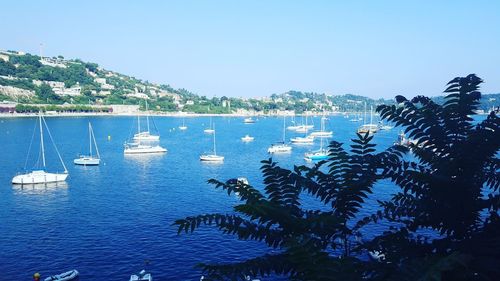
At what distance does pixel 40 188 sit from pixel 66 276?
33.9 metres

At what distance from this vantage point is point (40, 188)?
58.6 metres

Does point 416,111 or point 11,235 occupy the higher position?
point 416,111

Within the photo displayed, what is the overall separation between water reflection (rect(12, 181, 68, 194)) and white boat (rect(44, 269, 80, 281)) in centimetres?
2998

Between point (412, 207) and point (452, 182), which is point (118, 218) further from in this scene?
point (452, 182)

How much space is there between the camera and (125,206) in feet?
164

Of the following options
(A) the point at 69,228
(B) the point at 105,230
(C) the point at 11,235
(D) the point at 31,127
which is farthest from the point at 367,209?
(D) the point at 31,127

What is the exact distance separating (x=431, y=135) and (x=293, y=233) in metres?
2.84

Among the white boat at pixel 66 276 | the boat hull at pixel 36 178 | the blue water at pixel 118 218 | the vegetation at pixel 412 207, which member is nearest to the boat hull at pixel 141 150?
the blue water at pixel 118 218

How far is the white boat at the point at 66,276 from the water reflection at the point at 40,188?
98.3 ft

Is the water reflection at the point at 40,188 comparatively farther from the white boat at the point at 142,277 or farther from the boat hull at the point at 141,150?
the white boat at the point at 142,277

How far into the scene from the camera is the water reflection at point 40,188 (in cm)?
5655

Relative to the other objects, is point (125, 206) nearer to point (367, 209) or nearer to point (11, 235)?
point (11, 235)

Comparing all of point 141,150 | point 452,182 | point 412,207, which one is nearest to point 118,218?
point 412,207

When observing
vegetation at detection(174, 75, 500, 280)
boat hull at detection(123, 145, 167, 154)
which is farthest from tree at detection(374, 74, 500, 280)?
boat hull at detection(123, 145, 167, 154)
